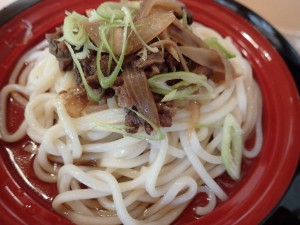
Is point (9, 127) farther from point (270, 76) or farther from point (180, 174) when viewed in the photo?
point (270, 76)

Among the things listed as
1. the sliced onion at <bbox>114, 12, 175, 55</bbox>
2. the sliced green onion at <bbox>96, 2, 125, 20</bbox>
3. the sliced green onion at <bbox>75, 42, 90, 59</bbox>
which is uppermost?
the sliced green onion at <bbox>96, 2, 125, 20</bbox>

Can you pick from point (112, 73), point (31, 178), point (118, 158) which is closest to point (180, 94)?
point (112, 73)

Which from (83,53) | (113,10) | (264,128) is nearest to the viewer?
(83,53)

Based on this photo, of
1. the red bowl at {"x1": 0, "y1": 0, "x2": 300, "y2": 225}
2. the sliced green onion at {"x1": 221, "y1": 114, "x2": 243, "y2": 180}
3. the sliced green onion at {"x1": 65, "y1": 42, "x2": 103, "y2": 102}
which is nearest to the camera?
the red bowl at {"x1": 0, "y1": 0, "x2": 300, "y2": 225}

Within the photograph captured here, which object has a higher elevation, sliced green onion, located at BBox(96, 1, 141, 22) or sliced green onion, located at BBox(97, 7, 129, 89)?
sliced green onion, located at BBox(96, 1, 141, 22)

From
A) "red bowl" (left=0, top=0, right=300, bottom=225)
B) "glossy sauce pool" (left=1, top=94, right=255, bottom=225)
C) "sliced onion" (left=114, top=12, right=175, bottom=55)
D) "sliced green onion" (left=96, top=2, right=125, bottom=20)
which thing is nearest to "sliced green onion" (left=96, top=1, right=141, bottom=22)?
"sliced green onion" (left=96, top=2, right=125, bottom=20)

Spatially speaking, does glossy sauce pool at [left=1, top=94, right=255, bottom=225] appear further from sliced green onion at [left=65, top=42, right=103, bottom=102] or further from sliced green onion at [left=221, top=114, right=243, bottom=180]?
sliced green onion at [left=65, top=42, right=103, bottom=102]

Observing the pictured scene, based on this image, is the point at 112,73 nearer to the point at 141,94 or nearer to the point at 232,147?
the point at 141,94

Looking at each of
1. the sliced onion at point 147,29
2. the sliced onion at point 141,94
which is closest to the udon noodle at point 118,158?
the sliced onion at point 141,94
